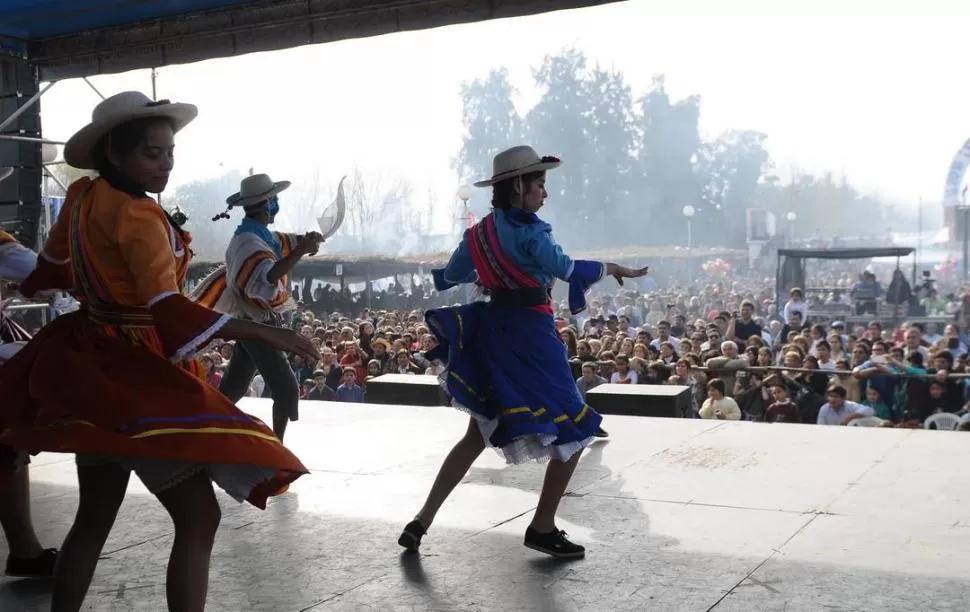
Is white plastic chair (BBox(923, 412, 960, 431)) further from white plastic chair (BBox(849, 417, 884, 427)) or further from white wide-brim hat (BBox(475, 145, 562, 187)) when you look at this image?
white wide-brim hat (BBox(475, 145, 562, 187))

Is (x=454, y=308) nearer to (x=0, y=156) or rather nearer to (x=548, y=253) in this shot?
(x=548, y=253)

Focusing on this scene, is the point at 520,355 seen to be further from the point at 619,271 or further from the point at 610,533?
the point at 610,533

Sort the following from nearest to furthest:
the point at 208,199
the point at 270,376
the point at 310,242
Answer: the point at 310,242
the point at 270,376
the point at 208,199

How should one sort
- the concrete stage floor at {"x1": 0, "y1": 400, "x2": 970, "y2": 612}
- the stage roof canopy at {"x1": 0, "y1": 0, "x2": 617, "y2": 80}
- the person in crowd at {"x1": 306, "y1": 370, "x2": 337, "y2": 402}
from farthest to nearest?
the person in crowd at {"x1": 306, "y1": 370, "x2": 337, "y2": 402} → the stage roof canopy at {"x1": 0, "y1": 0, "x2": 617, "y2": 80} → the concrete stage floor at {"x1": 0, "y1": 400, "x2": 970, "y2": 612}

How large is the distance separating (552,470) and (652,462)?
197cm

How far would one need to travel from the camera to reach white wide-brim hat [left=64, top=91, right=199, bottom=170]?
2.66 metres

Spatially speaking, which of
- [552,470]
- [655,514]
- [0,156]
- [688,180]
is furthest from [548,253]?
[688,180]

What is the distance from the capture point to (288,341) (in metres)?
2.52

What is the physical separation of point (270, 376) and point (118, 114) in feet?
9.08

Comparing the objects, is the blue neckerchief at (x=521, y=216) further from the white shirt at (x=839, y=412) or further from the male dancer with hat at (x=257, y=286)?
the white shirt at (x=839, y=412)

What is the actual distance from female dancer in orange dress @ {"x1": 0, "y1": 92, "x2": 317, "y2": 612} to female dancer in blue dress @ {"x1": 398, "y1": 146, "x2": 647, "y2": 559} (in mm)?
1508

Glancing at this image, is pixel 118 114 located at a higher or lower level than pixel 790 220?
lower

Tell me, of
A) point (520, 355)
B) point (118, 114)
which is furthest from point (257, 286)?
point (118, 114)

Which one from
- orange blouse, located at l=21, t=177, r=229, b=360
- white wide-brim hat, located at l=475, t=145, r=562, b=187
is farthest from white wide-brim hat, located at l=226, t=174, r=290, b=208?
orange blouse, located at l=21, t=177, r=229, b=360
